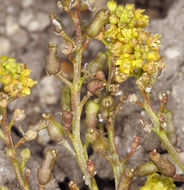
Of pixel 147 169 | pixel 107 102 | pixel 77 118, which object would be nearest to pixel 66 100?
pixel 77 118

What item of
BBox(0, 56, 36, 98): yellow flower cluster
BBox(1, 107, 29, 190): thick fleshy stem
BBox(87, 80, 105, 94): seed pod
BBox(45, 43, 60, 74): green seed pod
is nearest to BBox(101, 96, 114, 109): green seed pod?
BBox(87, 80, 105, 94): seed pod

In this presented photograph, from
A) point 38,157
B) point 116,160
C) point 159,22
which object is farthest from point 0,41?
point 116,160

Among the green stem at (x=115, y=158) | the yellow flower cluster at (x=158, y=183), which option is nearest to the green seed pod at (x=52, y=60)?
the green stem at (x=115, y=158)

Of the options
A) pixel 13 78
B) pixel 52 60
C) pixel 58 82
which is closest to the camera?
pixel 13 78

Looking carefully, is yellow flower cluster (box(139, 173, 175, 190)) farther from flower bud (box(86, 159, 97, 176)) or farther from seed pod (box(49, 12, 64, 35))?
seed pod (box(49, 12, 64, 35))

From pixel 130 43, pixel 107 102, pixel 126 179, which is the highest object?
pixel 130 43

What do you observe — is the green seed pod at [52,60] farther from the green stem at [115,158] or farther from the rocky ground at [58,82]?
the rocky ground at [58,82]

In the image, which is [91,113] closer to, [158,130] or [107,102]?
[107,102]

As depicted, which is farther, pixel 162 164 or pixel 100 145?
pixel 100 145
